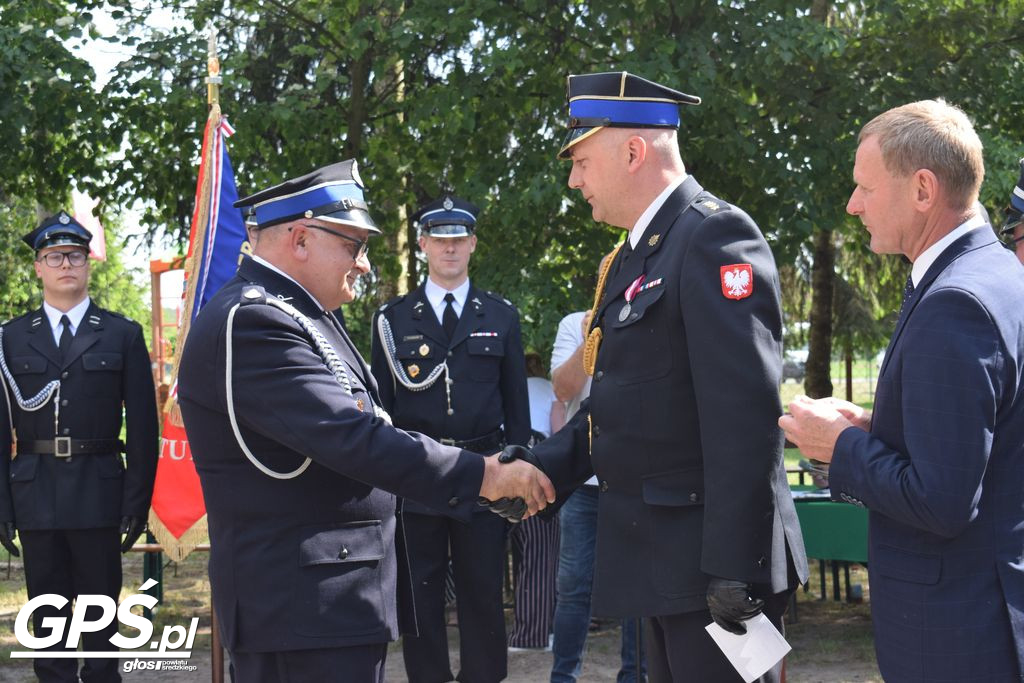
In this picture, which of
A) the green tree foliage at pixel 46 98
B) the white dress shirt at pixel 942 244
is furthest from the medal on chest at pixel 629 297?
the green tree foliage at pixel 46 98

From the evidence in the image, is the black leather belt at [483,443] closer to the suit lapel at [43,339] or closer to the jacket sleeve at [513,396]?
the jacket sleeve at [513,396]

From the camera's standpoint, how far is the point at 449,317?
5535 mm

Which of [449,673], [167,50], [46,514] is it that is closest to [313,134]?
[167,50]

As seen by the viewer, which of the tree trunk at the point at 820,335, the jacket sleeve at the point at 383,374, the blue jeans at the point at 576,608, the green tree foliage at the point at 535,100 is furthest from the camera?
the tree trunk at the point at 820,335

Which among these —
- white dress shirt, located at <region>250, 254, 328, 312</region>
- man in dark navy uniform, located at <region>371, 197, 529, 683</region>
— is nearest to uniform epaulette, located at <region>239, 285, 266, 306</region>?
white dress shirt, located at <region>250, 254, 328, 312</region>

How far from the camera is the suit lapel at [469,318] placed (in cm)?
544

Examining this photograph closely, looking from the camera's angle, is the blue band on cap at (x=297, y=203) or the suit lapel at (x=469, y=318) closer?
the blue band on cap at (x=297, y=203)

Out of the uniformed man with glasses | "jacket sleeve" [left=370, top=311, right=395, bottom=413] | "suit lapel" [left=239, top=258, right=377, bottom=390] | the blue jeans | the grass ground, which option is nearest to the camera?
"suit lapel" [left=239, top=258, right=377, bottom=390]

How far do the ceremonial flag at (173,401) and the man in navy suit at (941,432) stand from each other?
12.7 ft

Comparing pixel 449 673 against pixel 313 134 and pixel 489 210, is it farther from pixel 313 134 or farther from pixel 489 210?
pixel 313 134

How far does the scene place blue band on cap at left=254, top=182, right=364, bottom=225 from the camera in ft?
10.1

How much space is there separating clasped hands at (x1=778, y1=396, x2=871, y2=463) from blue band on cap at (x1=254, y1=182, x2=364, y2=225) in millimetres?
1345

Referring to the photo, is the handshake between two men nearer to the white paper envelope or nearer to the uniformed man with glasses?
the white paper envelope

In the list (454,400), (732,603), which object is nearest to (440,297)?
(454,400)
